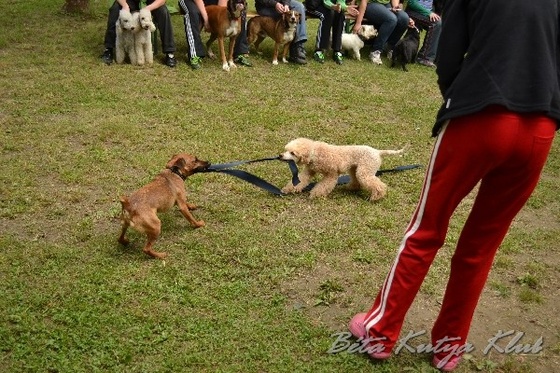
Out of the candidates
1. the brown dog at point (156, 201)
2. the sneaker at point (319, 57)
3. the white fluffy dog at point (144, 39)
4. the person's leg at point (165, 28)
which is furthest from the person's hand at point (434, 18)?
the brown dog at point (156, 201)

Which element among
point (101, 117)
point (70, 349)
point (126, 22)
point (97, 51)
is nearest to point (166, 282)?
point (70, 349)

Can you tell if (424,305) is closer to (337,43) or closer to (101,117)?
(101,117)

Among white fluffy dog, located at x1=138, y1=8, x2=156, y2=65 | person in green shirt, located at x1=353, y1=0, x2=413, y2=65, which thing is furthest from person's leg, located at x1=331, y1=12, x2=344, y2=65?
white fluffy dog, located at x1=138, y1=8, x2=156, y2=65

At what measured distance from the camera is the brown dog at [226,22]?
7.69 meters

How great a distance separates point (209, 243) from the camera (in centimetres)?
387

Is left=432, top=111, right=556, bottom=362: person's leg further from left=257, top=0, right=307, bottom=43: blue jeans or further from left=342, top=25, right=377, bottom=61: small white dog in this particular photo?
left=342, top=25, right=377, bottom=61: small white dog

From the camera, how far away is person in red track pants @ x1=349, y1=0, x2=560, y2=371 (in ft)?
6.98

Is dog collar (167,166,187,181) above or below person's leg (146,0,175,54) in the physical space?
below

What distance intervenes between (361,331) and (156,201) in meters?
1.63

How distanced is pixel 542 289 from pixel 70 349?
314 cm

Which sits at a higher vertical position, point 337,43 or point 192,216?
point 337,43

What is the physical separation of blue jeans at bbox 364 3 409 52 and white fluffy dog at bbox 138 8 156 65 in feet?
13.7

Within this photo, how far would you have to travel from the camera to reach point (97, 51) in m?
8.02

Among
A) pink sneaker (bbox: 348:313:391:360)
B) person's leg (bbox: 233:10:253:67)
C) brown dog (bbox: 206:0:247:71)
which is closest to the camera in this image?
pink sneaker (bbox: 348:313:391:360)
